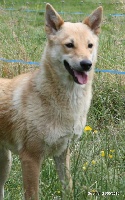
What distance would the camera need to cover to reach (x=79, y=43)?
4543 mm

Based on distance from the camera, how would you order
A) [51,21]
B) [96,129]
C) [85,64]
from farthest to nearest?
[96,129], [51,21], [85,64]

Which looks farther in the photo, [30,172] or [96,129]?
[96,129]

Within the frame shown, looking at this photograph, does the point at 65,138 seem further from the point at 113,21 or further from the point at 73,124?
the point at 113,21

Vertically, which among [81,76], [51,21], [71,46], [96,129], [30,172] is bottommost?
[30,172]

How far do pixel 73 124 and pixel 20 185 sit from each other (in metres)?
0.81

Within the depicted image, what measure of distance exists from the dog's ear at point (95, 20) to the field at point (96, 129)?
2.25ft

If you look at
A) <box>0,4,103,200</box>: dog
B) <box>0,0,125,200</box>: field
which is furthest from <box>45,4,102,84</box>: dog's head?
<box>0,0,125,200</box>: field

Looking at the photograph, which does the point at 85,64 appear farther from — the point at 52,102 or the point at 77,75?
the point at 52,102

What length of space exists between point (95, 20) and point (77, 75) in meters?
0.66

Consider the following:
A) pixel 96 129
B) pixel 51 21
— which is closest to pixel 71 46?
pixel 51 21

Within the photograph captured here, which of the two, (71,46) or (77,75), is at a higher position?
(71,46)

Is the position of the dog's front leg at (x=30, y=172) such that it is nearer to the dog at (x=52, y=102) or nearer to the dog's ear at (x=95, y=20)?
the dog at (x=52, y=102)

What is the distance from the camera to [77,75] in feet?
14.9

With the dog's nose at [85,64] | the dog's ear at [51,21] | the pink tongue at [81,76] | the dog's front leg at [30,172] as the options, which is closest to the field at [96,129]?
the dog's front leg at [30,172]
